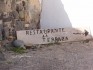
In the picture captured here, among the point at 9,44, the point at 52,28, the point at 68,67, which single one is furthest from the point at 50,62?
the point at 52,28

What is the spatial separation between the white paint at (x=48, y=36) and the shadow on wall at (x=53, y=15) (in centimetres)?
32

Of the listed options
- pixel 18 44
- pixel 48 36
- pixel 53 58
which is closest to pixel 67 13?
pixel 48 36

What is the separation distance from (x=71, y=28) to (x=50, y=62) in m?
2.32

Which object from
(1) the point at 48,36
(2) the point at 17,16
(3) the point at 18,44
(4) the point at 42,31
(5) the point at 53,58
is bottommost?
(5) the point at 53,58

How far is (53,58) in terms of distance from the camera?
6430 mm

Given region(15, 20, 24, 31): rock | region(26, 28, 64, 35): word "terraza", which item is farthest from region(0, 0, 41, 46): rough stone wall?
region(26, 28, 64, 35): word "terraza"

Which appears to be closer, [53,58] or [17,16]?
[53,58]

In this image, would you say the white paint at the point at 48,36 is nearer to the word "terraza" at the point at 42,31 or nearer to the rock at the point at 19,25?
the word "terraza" at the point at 42,31

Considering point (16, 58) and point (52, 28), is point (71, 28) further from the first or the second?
point (16, 58)

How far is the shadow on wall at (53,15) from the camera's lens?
8.46 metres

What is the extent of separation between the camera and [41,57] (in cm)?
654

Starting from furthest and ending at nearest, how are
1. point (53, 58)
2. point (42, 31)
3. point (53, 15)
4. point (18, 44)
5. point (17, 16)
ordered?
1. point (53, 15)
2. point (42, 31)
3. point (17, 16)
4. point (18, 44)
5. point (53, 58)

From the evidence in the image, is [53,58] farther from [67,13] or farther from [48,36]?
[67,13]

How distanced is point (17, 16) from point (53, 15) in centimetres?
138
